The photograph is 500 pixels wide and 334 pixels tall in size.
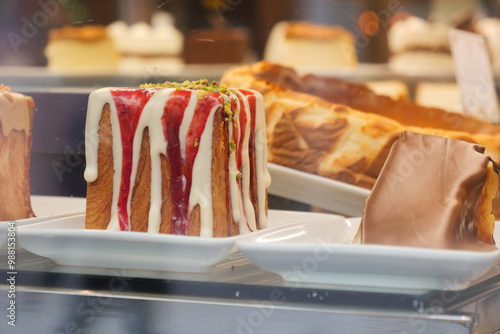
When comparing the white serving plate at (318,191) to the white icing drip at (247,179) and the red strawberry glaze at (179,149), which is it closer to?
the white icing drip at (247,179)

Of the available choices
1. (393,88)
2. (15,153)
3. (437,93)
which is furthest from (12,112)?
(437,93)

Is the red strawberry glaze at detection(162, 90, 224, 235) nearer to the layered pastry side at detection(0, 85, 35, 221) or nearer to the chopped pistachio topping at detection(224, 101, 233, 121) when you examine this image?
the chopped pistachio topping at detection(224, 101, 233, 121)

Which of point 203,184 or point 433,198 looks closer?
point 433,198

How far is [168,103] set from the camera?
0.94 metres

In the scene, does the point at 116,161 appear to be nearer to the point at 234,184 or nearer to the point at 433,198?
the point at 234,184

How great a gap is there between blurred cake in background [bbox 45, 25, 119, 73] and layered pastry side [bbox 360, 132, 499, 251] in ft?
1.69

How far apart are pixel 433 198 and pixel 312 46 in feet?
4.85

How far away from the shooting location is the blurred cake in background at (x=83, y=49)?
1.12 m

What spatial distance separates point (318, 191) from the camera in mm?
1279

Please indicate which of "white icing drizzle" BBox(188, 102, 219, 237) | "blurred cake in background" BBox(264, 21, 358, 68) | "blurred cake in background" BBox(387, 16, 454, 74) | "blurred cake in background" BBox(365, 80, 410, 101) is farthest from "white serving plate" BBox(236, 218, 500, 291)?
"blurred cake in background" BBox(387, 16, 454, 74)

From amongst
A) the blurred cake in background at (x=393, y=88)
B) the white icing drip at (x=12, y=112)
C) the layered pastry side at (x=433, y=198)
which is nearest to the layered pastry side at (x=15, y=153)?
the white icing drip at (x=12, y=112)

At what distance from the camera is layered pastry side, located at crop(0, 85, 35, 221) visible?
1.06m

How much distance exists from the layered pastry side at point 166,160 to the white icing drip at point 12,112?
17 centimetres

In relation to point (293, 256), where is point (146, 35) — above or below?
above
